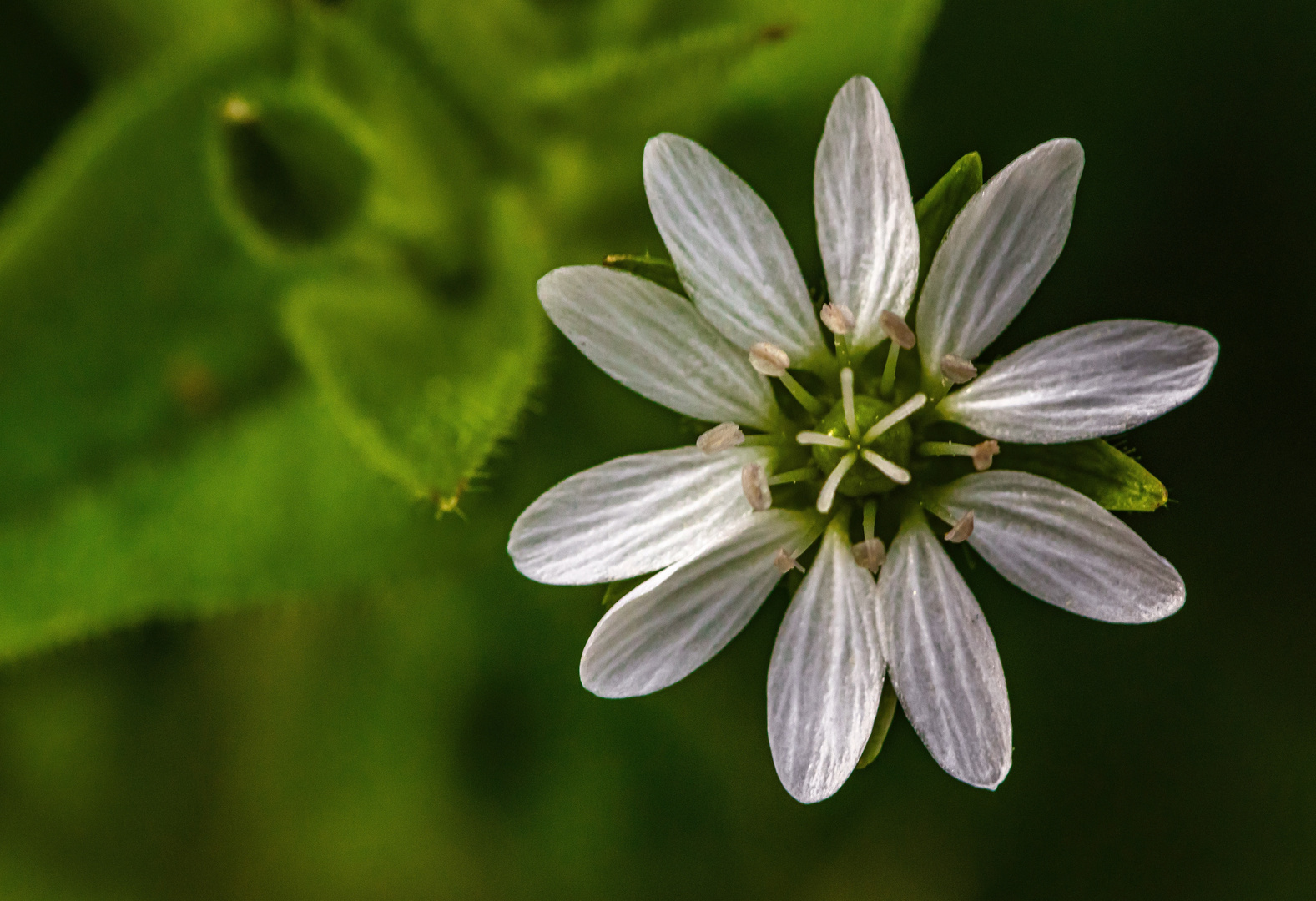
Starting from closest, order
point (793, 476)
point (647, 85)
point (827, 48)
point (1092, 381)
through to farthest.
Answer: point (1092, 381) → point (793, 476) → point (647, 85) → point (827, 48)

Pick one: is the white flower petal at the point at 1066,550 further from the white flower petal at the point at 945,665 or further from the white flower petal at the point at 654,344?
the white flower petal at the point at 654,344

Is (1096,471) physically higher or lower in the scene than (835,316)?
lower

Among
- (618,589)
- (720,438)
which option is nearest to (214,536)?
(618,589)

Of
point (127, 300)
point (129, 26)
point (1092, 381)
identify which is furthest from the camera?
point (129, 26)

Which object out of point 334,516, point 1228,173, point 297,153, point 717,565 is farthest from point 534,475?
point 1228,173

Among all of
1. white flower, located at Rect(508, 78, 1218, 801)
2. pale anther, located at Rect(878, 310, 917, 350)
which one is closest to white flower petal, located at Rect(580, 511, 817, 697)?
white flower, located at Rect(508, 78, 1218, 801)

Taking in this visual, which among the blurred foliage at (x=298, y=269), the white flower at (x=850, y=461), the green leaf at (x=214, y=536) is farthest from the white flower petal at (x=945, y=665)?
the green leaf at (x=214, y=536)

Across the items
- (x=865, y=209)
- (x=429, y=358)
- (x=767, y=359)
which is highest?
(x=429, y=358)

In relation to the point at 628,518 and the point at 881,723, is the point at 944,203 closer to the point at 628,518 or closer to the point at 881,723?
the point at 628,518

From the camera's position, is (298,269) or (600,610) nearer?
(298,269)
